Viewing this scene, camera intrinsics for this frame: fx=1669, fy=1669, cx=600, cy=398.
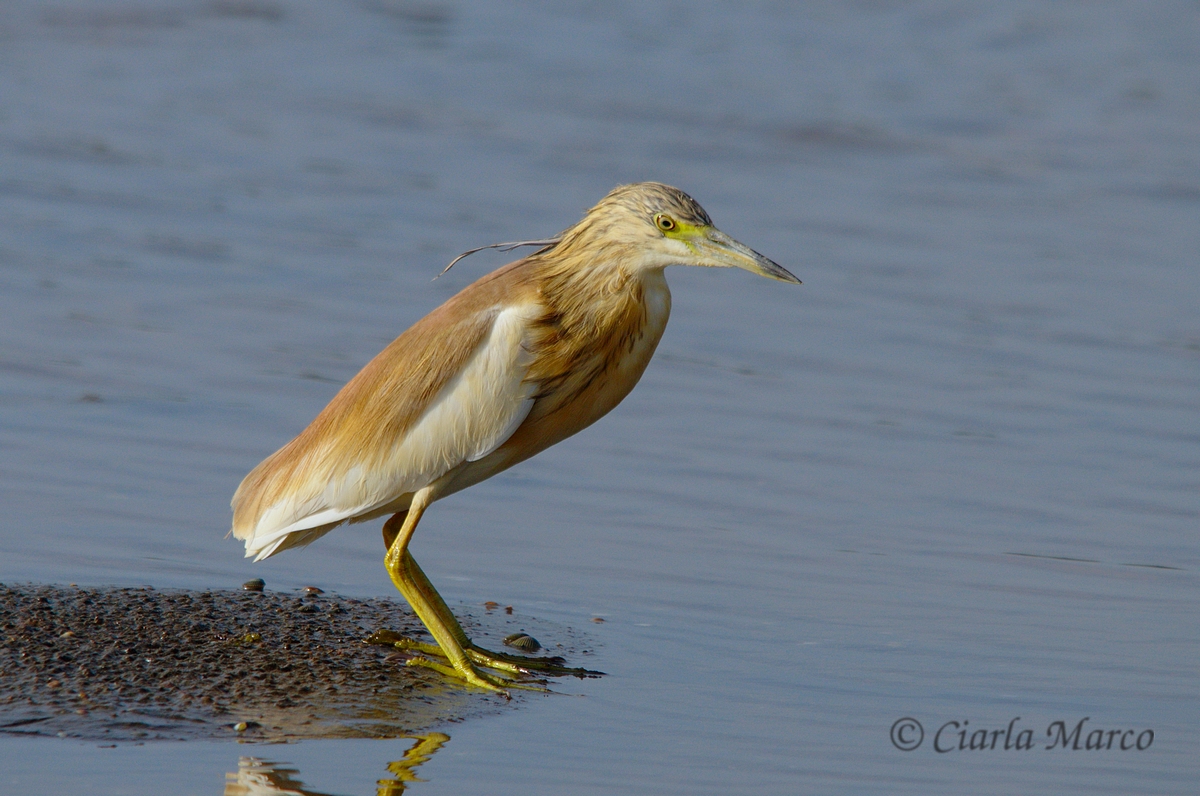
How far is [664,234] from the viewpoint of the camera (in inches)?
212

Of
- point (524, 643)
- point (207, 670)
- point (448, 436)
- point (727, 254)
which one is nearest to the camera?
point (207, 670)

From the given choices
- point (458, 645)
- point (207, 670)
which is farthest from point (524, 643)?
point (207, 670)

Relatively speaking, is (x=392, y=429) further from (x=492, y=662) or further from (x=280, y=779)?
(x=280, y=779)

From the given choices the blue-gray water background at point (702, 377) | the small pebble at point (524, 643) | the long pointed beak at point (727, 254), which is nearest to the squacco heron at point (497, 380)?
the long pointed beak at point (727, 254)

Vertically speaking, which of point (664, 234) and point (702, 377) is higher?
point (664, 234)

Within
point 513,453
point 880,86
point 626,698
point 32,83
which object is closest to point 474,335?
point 513,453

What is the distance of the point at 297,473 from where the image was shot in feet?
19.0

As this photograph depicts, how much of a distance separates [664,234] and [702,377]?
3840mm

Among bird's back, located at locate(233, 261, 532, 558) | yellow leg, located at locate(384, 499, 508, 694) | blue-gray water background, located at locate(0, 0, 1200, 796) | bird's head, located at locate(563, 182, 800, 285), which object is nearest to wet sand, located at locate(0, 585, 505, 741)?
yellow leg, located at locate(384, 499, 508, 694)

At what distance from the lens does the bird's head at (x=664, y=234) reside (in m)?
5.35

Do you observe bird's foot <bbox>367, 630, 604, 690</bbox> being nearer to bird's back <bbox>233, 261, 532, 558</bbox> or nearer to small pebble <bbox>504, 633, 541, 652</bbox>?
small pebble <bbox>504, 633, 541, 652</bbox>

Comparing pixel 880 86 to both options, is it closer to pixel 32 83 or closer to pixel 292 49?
pixel 292 49

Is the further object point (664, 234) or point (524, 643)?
point (524, 643)

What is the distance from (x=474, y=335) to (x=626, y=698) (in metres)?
1.28
